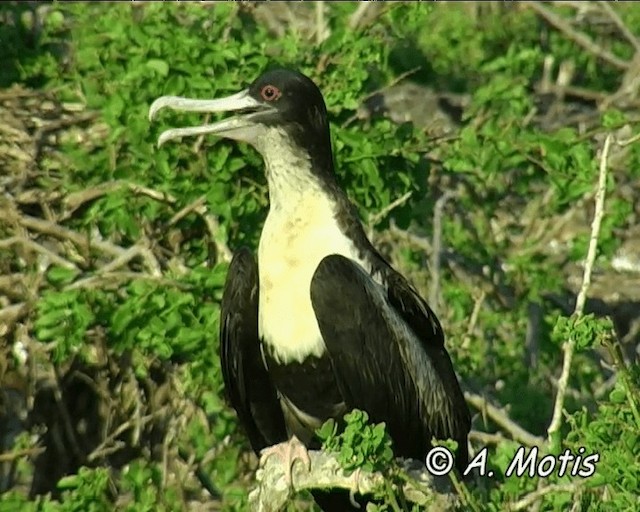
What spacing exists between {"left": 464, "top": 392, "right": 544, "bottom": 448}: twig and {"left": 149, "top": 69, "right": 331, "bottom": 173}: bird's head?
1.24m

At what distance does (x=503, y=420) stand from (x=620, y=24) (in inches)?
123

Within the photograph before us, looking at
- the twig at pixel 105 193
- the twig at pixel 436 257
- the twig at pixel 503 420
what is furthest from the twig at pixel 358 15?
the twig at pixel 503 420

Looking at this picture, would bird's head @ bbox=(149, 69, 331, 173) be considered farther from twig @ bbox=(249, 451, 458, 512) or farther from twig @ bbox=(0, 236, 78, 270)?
twig @ bbox=(249, 451, 458, 512)

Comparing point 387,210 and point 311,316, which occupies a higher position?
point 311,316

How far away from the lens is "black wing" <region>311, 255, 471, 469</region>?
5.51m

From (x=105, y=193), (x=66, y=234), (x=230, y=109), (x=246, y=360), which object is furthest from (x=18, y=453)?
(x=230, y=109)

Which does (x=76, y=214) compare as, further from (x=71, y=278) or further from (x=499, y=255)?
(x=499, y=255)

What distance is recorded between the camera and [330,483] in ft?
16.8

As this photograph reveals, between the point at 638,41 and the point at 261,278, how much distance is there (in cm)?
441

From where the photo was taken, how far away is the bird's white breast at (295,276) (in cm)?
561

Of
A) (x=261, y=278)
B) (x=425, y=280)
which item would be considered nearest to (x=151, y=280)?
(x=261, y=278)

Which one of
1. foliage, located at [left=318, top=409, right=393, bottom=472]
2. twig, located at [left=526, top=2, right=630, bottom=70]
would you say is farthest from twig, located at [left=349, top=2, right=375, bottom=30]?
foliage, located at [left=318, top=409, right=393, bottom=472]

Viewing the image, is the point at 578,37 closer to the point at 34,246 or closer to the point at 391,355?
the point at 34,246

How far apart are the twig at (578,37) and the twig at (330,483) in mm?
4545
